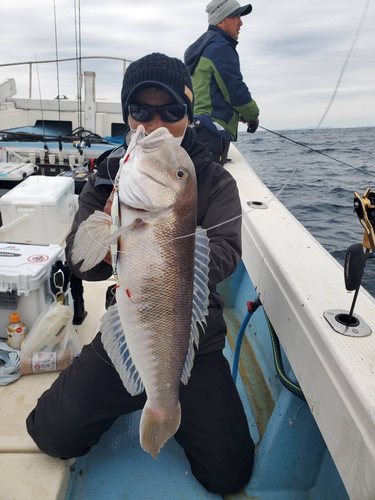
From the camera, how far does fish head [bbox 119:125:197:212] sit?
52.9 inches

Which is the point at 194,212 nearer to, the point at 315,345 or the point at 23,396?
the point at 315,345

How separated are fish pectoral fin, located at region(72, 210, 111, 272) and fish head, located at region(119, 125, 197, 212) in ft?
0.50

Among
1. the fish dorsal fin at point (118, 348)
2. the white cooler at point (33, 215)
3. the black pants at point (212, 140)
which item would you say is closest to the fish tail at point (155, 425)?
the fish dorsal fin at point (118, 348)

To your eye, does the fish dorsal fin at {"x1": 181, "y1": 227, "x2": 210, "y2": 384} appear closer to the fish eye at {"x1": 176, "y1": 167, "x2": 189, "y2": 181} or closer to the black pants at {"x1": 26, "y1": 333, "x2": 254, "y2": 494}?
the fish eye at {"x1": 176, "y1": 167, "x2": 189, "y2": 181}

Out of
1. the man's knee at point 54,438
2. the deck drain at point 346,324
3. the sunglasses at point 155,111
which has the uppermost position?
the sunglasses at point 155,111

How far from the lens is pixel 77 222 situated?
202 cm

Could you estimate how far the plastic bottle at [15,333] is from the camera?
2473 mm

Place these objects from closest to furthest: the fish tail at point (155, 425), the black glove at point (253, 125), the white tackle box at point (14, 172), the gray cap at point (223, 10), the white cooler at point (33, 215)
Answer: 1. the fish tail at point (155, 425)
2. the white cooler at point (33, 215)
3. the gray cap at point (223, 10)
4. the black glove at point (253, 125)
5. the white tackle box at point (14, 172)

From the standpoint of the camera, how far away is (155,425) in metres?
1.57

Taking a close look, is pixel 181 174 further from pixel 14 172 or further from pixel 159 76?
pixel 14 172

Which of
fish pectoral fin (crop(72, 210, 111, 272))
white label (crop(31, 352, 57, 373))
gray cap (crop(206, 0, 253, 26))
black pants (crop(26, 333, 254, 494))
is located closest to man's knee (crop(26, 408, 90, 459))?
black pants (crop(26, 333, 254, 494))

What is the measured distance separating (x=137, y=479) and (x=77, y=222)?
1.43 metres

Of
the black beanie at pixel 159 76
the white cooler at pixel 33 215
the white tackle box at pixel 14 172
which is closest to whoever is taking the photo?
the black beanie at pixel 159 76

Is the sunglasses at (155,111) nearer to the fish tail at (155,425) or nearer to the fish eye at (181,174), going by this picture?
the fish eye at (181,174)
